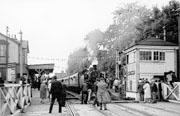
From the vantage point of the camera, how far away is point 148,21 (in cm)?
4612

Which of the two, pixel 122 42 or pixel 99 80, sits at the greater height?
pixel 122 42

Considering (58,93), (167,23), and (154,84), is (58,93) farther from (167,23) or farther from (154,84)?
(167,23)

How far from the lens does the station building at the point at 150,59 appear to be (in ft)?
98.7

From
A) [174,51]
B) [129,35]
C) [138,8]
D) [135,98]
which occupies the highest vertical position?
[138,8]

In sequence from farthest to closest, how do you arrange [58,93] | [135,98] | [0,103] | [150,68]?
[150,68] < [135,98] < [58,93] < [0,103]

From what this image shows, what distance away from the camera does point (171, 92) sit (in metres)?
23.4

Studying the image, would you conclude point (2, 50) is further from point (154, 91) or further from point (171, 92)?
point (171, 92)

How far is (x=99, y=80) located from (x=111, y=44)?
117ft

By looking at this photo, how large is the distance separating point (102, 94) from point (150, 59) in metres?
12.9

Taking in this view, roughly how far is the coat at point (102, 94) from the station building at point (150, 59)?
11.1 metres

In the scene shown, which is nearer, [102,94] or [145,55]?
[102,94]

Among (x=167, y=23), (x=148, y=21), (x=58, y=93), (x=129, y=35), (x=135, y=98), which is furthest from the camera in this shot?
(x=129, y=35)

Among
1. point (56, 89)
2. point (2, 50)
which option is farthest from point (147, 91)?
point (2, 50)

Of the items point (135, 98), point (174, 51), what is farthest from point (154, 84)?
point (174, 51)
